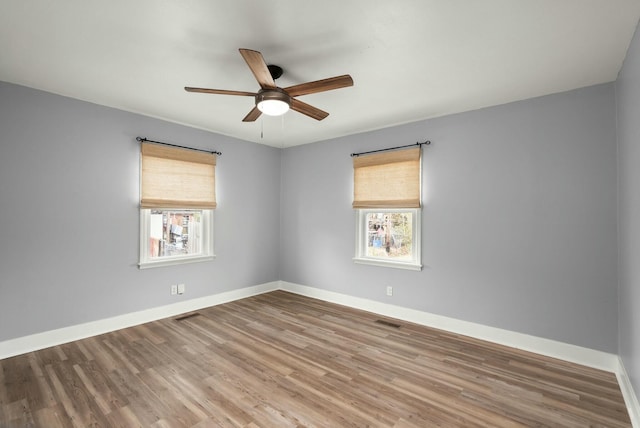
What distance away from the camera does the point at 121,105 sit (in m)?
3.55

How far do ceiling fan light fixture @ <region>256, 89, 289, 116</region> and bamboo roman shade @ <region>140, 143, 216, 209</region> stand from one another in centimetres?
222

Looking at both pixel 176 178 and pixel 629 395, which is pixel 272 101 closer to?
pixel 176 178

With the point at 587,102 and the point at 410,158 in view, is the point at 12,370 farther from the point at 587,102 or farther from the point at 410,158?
the point at 587,102

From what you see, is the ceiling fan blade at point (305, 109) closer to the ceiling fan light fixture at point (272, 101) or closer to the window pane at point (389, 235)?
the ceiling fan light fixture at point (272, 101)

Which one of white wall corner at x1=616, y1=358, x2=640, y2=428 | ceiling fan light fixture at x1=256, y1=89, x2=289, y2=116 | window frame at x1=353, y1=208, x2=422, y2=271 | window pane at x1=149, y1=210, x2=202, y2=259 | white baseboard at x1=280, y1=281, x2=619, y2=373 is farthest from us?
window pane at x1=149, y1=210, x2=202, y2=259

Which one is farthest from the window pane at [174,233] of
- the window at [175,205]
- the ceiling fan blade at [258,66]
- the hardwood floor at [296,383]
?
the ceiling fan blade at [258,66]

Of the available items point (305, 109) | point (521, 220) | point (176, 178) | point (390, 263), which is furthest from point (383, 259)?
point (176, 178)

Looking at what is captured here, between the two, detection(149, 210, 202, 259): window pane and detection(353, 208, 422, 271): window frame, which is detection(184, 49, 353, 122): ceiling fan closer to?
detection(353, 208, 422, 271): window frame

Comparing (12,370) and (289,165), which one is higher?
(289,165)

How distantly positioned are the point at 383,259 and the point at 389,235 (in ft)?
1.15

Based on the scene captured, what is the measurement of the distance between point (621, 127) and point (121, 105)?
496cm

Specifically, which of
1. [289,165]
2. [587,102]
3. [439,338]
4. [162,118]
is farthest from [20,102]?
[587,102]

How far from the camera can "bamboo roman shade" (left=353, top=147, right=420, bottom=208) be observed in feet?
13.0

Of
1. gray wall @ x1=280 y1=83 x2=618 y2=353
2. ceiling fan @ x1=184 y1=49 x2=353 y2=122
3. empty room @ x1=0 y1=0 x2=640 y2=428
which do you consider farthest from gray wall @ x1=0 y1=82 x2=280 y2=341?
gray wall @ x1=280 y1=83 x2=618 y2=353
